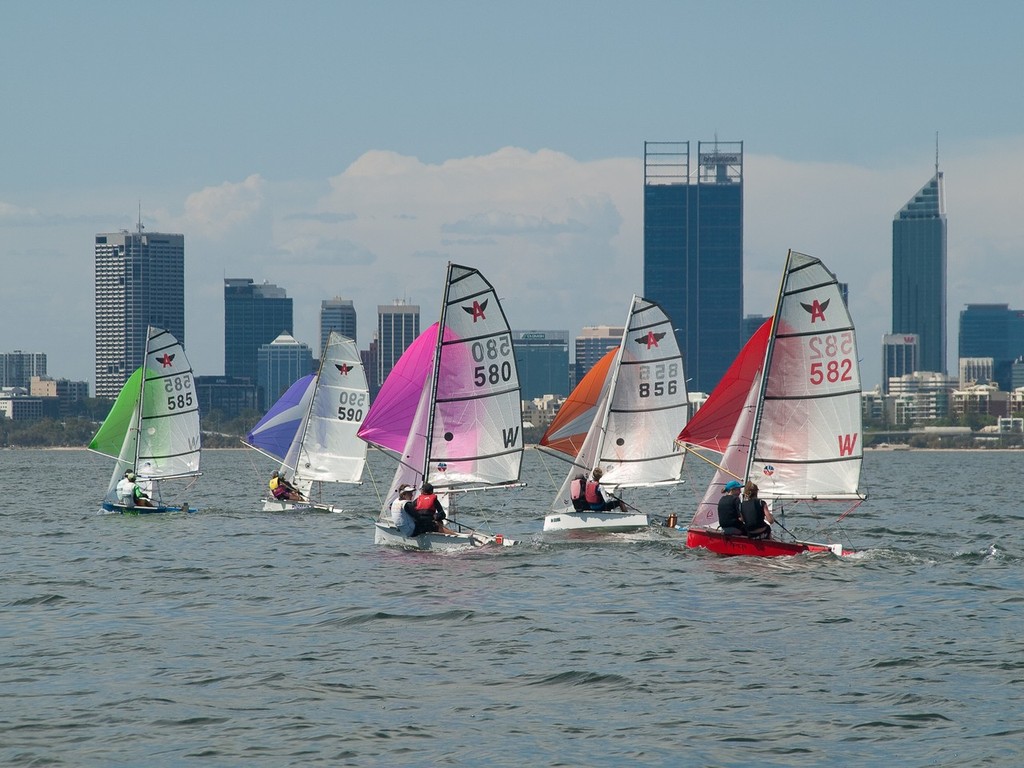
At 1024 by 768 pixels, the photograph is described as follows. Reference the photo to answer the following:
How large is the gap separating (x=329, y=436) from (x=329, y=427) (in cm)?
29

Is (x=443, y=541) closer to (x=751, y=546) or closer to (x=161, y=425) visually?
(x=751, y=546)

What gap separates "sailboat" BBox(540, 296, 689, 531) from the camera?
130 feet

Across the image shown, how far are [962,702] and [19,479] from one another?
87.3 m

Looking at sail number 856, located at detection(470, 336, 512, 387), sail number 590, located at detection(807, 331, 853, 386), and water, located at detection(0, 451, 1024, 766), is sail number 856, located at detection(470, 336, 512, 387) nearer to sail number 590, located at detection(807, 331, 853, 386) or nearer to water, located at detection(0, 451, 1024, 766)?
water, located at detection(0, 451, 1024, 766)

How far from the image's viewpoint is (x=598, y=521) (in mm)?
35375

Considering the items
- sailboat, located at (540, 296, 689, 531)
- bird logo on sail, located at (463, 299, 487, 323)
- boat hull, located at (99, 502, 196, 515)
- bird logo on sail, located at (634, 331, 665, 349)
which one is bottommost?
boat hull, located at (99, 502, 196, 515)

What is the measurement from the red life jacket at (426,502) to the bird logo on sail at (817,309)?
27.4 ft

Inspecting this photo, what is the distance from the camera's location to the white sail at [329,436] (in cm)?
4831

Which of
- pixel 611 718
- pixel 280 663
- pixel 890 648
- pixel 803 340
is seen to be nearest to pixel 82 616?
pixel 280 663

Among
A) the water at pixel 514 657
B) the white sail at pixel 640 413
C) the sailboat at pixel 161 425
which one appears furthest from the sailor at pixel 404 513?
the sailboat at pixel 161 425

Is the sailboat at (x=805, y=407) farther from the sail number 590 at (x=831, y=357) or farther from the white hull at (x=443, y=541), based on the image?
the white hull at (x=443, y=541)

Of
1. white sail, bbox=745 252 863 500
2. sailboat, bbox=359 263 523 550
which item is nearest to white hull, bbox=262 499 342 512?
sailboat, bbox=359 263 523 550

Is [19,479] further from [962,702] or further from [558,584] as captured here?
[962,702]

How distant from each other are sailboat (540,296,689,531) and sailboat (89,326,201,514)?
45.0ft
